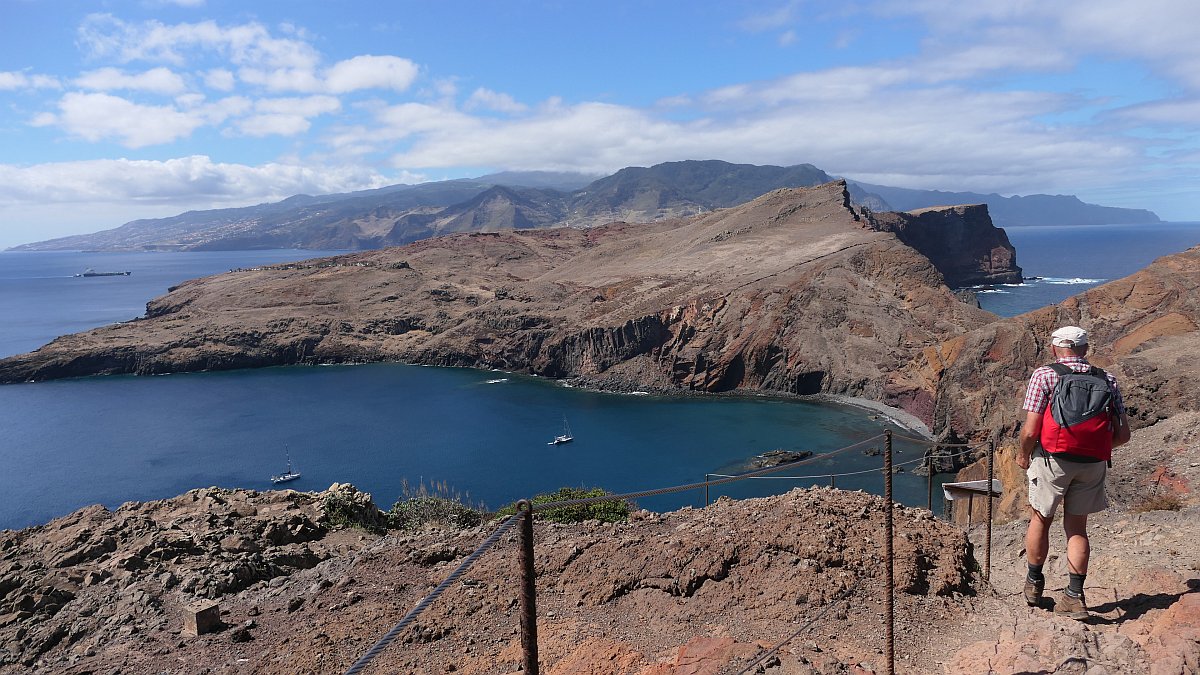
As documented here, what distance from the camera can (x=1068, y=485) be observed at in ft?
20.9

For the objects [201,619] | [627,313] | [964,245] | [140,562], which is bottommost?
[627,313]

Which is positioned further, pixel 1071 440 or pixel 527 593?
pixel 1071 440

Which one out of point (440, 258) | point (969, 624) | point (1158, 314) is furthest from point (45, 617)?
point (440, 258)

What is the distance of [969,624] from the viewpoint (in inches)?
308

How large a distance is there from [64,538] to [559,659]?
48.6 feet

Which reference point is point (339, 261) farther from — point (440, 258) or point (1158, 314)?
point (1158, 314)

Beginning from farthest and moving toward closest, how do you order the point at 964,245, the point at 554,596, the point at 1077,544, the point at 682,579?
the point at 964,245, the point at 554,596, the point at 682,579, the point at 1077,544

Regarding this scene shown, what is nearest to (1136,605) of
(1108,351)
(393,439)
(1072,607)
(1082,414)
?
(1072,607)

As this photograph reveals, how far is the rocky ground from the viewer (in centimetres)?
700

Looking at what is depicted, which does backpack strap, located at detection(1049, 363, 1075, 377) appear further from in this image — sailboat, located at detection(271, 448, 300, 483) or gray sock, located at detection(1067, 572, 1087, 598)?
sailboat, located at detection(271, 448, 300, 483)

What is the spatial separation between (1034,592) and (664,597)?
427 cm

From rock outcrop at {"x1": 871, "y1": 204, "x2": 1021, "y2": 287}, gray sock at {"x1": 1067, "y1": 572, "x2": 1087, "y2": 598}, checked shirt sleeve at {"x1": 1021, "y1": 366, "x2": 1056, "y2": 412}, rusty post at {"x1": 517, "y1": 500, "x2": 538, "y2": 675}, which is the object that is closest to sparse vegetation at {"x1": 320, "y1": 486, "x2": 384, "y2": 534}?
rusty post at {"x1": 517, "y1": 500, "x2": 538, "y2": 675}

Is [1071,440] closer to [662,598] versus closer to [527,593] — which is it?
[527,593]

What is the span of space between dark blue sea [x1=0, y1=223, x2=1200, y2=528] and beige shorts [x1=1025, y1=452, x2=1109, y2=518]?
36337mm
